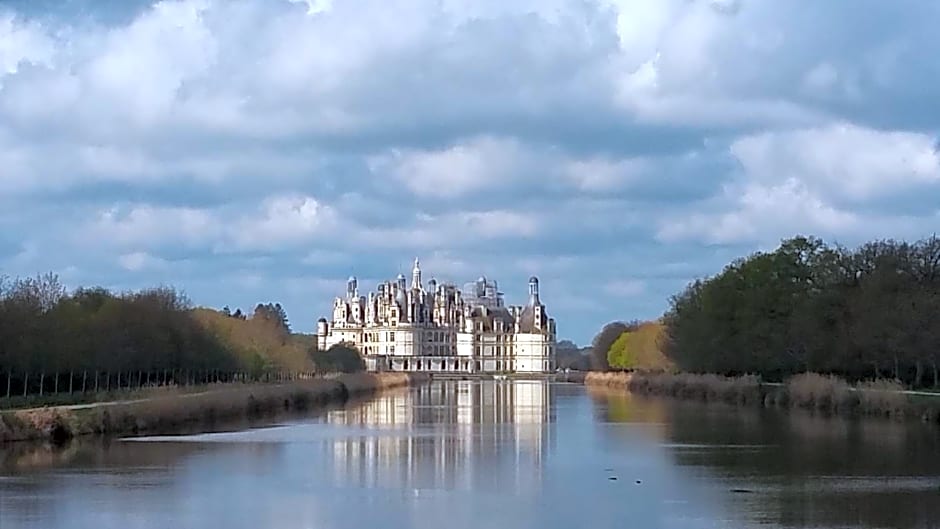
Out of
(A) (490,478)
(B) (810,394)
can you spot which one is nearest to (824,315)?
(B) (810,394)

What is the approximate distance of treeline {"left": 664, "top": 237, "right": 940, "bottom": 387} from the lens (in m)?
60.8

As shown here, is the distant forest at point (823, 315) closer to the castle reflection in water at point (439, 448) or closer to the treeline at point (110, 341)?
the castle reflection in water at point (439, 448)

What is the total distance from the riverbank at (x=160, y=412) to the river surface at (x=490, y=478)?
1.33m

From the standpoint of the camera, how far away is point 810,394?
64625 mm

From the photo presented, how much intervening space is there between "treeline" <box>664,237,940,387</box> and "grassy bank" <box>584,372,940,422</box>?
1.41 m

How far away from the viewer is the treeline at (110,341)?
54.9m

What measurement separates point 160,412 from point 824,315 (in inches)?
1270

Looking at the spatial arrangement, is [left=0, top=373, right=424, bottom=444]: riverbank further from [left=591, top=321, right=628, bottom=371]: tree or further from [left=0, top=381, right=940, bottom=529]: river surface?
[left=591, top=321, right=628, bottom=371]: tree

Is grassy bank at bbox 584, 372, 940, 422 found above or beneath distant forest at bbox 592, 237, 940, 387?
beneath

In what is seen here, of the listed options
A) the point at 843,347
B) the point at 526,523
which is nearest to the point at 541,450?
the point at 526,523

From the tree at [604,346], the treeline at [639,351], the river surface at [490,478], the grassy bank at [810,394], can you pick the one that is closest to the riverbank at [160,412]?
the river surface at [490,478]

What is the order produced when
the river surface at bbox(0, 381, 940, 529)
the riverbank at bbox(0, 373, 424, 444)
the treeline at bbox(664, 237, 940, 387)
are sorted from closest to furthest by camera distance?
the river surface at bbox(0, 381, 940, 529), the riverbank at bbox(0, 373, 424, 444), the treeline at bbox(664, 237, 940, 387)

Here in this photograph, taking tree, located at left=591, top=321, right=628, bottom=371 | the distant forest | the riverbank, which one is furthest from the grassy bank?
tree, located at left=591, top=321, right=628, bottom=371

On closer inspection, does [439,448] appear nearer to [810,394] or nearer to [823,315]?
[810,394]
